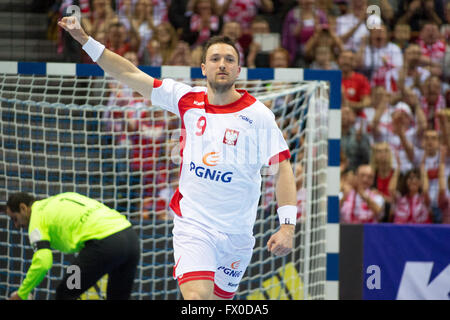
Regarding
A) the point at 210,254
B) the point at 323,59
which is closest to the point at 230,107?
the point at 210,254

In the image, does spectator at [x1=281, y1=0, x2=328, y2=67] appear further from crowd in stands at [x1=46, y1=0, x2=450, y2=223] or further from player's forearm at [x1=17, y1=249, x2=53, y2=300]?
player's forearm at [x1=17, y1=249, x2=53, y2=300]

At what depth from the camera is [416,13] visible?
10.3 m

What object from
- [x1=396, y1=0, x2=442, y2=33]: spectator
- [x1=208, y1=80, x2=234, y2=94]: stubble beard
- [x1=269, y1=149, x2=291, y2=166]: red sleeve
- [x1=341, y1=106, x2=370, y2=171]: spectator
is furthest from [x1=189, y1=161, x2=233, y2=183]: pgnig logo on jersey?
[x1=396, y1=0, x2=442, y2=33]: spectator

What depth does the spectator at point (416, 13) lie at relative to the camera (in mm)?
10203

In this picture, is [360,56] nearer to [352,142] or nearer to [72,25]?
A: [352,142]

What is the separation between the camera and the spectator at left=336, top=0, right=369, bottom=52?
387 inches

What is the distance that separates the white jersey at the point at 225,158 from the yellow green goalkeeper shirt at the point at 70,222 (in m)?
2.00

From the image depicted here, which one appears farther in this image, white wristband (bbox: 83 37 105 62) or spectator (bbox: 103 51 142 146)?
spectator (bbox: 103 51 142 146)

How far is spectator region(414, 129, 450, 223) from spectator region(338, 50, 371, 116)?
823 mm

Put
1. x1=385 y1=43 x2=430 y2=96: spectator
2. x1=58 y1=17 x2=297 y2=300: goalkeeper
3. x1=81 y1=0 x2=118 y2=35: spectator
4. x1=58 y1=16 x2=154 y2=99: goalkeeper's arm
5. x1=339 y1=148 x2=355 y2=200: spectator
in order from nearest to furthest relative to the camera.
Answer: x1=58 y1=17 x2=297 y2=300: goalkeeper < x1=58 y1=16 x2=154 y2=99: goalkeeper's arm < x1=339 y1=148 x2=355 y2=200: spectator < x1=81 y1=0 x2=118 y2=35: spectator < x1=385 y1=43 x2=430 y2=96: spectator

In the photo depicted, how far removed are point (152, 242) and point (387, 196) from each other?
8.78 ft

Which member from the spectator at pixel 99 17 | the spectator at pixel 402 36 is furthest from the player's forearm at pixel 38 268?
the spectator at pixel 402 36

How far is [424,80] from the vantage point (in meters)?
9.57
